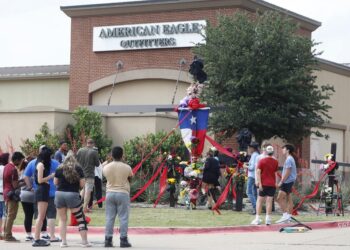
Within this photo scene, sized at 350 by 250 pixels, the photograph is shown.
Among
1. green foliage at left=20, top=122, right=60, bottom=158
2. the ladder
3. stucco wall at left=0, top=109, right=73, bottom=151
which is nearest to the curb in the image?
the ladder

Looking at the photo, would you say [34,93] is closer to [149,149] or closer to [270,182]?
[149,149]

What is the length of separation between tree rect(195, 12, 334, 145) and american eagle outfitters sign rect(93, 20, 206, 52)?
3738 millimetres

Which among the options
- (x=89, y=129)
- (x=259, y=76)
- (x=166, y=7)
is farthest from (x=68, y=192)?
(x=166, y=7)

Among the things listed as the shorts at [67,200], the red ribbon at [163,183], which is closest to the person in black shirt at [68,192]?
the shorts at [67,200]

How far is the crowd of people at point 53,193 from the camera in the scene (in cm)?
1519

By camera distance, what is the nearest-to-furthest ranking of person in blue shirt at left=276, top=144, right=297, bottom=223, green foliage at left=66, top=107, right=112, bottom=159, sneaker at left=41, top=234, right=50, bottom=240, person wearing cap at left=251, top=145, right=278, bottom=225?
1. sneaker at left=41, top=234, right=50, bottom=240
2. person wearing cap at left=251, top=145, right=278, bottom=225
3. person in blue shirt at left=276, top=144, right=297, bottom=223
4. green foliage at left=66, top=107, right=112, bottom=159

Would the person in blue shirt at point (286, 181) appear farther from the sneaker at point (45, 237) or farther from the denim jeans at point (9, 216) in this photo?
the denim jeans at point (9, 216)

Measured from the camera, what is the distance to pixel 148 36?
38375mm

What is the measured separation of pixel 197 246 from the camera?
51.0 feet

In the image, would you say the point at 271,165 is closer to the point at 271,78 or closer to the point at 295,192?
the point at 295,192

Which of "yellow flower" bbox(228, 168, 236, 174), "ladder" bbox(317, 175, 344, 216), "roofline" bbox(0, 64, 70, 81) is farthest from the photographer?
"roofline" bbox(0, 64, 70, 81)

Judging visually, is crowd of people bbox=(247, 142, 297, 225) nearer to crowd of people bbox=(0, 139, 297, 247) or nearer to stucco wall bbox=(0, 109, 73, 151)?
crowd of people bbox=(0, 139, 297, 247)

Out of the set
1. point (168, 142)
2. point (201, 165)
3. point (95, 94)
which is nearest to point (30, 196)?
point (201, 165)

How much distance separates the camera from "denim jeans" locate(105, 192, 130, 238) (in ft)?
49.7
